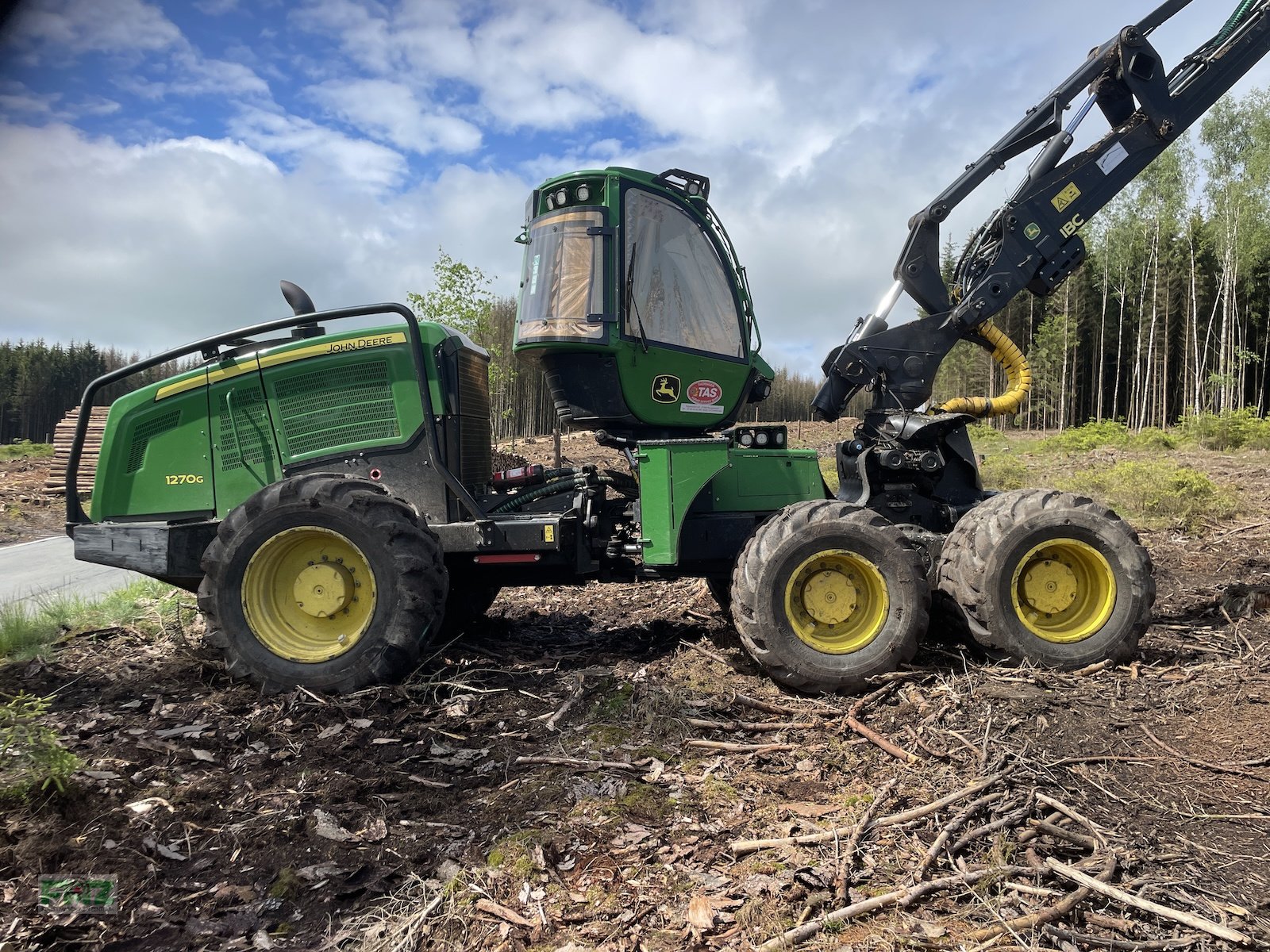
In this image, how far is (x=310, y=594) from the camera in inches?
192

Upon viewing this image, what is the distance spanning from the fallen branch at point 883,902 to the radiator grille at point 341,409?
3.87m

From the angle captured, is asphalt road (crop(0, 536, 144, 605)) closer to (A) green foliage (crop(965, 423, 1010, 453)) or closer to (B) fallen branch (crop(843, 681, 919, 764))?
(B) fallen branch (crop(843, 681, 919, 764))

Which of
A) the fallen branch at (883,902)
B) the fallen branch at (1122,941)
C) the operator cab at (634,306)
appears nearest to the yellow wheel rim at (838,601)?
the operator cab at (634,306)

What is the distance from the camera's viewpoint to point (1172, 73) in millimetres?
5930

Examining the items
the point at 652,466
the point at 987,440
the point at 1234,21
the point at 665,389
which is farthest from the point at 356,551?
the point at 987,440

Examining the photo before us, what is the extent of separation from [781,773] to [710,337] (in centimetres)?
306

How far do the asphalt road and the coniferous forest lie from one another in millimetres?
10840

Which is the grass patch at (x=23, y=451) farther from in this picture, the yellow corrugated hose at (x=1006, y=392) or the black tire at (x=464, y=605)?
the yellow corrugated hose at (x=1006, y=392)

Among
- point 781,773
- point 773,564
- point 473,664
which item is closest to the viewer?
point 781,773

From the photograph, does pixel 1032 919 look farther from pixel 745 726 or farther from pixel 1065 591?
pixel 1065 591

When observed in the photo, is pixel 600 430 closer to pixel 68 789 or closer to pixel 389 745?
pixel 389 745

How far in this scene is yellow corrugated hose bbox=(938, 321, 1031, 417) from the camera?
6.01 meters

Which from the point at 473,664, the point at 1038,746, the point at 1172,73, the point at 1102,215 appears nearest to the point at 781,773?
the point at 1038,746

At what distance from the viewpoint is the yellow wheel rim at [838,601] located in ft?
15.7
